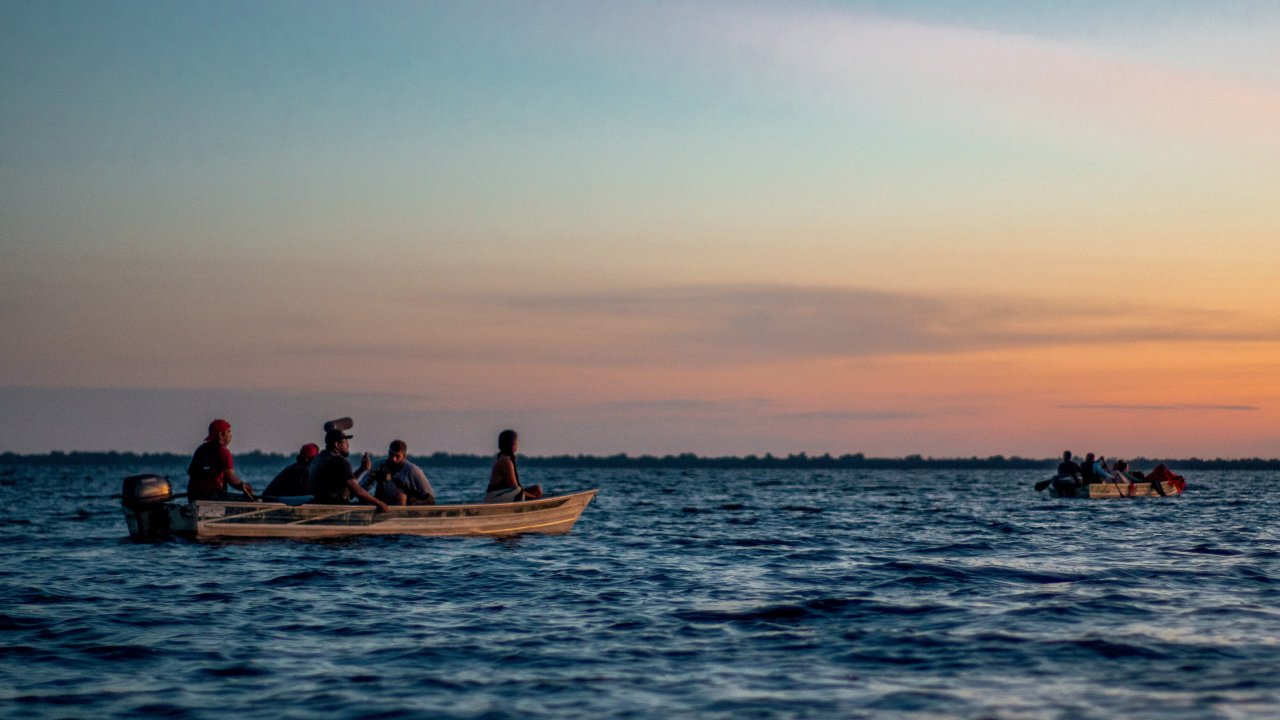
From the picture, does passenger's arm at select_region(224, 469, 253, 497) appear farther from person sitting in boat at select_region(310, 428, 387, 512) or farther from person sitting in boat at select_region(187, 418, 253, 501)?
person sitting in boat at select_region(310, 428, 387, 512)

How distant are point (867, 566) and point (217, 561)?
455 inches

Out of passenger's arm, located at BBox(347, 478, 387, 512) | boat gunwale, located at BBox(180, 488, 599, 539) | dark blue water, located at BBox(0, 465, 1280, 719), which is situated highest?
passenger's arm, located at BBox(347, 478, 387, 512)

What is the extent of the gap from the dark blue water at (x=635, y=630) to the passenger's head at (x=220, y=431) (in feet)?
6.98

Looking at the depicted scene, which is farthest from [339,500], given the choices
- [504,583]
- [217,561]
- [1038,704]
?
[1038,704]

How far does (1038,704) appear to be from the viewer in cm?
936

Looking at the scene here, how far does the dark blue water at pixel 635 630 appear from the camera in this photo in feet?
31.9

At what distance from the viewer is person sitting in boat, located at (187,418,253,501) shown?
23172mm

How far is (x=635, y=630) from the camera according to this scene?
43.9 feet

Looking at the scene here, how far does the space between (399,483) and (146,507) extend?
511 centimetres

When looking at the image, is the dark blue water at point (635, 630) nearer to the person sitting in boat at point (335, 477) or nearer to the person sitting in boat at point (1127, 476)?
the person sitting in boat at point (335, 477)

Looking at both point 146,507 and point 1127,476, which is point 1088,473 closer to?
point 1127,476

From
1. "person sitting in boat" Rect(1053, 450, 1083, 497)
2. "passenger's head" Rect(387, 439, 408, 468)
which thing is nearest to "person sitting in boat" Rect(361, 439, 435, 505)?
"passenger's head" Rect(387, 439, 408, 468)

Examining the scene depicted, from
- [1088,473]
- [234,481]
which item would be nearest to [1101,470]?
[1088,473]

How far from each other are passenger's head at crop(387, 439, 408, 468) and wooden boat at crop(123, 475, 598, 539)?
3.61ft
